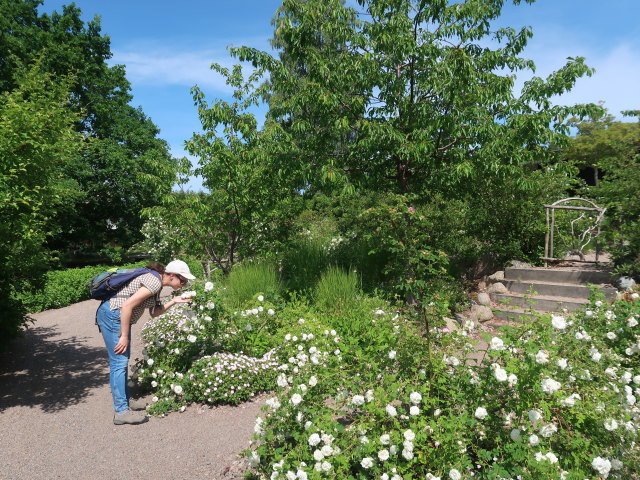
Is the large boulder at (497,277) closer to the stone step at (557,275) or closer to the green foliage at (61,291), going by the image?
the stone step at (557,275)

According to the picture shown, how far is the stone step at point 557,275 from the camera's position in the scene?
6203 millimetres

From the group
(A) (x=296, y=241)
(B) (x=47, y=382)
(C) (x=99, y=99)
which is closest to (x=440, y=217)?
(A) (x=296, y=241)

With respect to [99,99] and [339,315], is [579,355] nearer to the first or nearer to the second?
[339,315]

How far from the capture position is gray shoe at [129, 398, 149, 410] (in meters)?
3.93

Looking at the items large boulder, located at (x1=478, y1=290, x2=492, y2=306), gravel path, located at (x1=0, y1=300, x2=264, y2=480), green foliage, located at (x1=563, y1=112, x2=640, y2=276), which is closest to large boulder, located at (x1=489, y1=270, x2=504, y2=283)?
large boulder, located at (x1=478, y1=290, x2=492, y2=306)

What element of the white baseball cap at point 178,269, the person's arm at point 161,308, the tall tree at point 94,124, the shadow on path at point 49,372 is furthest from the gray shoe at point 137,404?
the tall tree at point 94,124

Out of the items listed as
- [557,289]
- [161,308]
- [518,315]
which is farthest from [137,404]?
[557,289]

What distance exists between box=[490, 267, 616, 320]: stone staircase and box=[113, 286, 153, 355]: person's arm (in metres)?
4.50

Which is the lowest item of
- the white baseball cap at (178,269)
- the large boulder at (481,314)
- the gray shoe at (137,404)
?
the gray shoe at (137,404)

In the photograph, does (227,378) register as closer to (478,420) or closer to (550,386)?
(478,420)

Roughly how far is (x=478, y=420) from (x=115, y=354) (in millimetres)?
2990

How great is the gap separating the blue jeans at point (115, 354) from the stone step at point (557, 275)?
5.98 meters

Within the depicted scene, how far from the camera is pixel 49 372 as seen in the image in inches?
204

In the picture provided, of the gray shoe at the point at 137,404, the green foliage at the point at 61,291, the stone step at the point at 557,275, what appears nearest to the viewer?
the gray shoe at the point at 137,404
